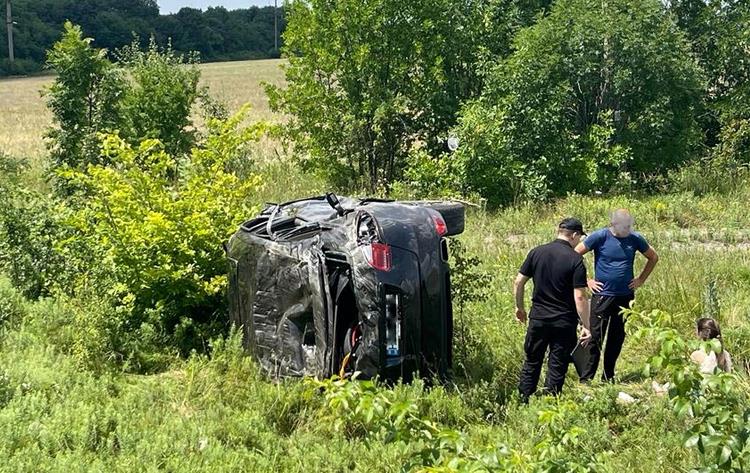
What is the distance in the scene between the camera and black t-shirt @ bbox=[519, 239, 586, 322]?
5719 millimetres

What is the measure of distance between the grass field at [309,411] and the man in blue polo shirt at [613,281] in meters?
0.35

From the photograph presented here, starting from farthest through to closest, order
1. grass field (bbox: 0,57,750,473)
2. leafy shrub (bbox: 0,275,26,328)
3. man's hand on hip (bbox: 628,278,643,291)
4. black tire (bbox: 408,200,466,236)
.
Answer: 1. leafy shrub (bbox: 0,275,26,328)
2. black tire (bbox: 408,200,466,236)
3. man's hand on hip (bbox: 628,278,643,291)
4. grass field (bbox: 0,57,750,473)

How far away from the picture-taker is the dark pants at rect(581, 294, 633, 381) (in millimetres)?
6389

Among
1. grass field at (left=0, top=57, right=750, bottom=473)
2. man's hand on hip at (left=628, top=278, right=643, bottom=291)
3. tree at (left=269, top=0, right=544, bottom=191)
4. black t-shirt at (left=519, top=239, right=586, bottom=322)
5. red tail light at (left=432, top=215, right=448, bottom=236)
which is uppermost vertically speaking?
tree at (left=269, top=0, right=544, bottom=191)

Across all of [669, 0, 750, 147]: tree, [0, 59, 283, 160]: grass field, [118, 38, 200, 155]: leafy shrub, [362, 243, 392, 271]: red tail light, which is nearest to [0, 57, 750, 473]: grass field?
[362, 243, 392, 271]: red tail light

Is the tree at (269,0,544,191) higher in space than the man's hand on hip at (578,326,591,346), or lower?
higher

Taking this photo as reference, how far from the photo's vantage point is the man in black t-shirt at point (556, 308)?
5.72 metres

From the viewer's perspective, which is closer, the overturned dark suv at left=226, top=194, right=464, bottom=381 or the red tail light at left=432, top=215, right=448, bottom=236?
the overturned dark suv at left=226, top=194, right=464, bottom=381

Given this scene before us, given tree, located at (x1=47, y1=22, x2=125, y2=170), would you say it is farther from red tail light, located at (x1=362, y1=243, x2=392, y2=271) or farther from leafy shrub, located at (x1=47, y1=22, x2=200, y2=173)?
red tail light, located at (x1=362, y1=243, x2=392, y2=271)

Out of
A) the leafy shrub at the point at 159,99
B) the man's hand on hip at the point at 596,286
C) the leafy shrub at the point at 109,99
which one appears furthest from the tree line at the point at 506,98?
the man's hand on hip at the point at 596,286

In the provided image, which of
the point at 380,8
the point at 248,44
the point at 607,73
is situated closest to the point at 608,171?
the point at 607,73

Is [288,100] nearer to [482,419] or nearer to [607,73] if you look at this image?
[607,73]

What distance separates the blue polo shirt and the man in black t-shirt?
2.42 ft

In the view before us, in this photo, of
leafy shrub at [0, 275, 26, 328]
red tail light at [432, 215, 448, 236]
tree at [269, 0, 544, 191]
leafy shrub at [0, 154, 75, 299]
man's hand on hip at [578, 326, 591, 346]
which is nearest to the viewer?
man's hand on hip at [578, 326, 591, 346]
